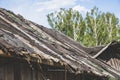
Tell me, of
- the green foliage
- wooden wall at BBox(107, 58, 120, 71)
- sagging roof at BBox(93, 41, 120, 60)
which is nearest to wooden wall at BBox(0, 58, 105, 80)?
sagging roof at BBox(93, 41, 120, 60)

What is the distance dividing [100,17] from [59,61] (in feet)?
131

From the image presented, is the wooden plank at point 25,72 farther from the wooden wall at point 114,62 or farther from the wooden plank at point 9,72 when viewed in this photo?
the wooden wall at point 114,62

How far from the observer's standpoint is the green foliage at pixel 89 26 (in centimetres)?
4525

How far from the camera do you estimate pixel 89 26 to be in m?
47.1

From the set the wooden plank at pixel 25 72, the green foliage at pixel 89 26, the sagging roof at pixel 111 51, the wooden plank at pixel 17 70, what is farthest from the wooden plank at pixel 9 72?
the green foliage at pixel 89 26

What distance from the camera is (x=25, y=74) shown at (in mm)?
8094

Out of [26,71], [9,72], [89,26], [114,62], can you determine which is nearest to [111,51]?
[114,62]

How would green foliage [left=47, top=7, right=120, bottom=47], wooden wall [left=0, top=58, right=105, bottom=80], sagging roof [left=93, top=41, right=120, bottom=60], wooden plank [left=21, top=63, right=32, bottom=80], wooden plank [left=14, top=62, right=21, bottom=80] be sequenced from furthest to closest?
1. green foliage [left=47, top=7, right=120, bottom=47]
2. sagging roof [left=93, top=41, right=120, bottom=60]
3. wooden plank [left=21, top=63, right=32, bottom=80]
4. wooden plank [left=14, top=62, right=21, bottom=80]
5. wooden wall [left=0, top=58, right=105, bottom=80]

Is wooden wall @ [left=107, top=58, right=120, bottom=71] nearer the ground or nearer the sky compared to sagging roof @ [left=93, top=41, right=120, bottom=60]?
nearer the ground

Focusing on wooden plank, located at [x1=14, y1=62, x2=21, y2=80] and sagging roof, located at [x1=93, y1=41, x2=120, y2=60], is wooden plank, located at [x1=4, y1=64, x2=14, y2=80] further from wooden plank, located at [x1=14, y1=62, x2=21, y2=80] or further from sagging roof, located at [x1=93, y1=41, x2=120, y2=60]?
sagging roof, located at [x1=93, y1=41, x2=120, y2=60]

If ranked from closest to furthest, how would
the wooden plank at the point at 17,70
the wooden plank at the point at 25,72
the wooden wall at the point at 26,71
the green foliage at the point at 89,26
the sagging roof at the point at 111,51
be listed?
1. the wooden wall at the point at 26,71
2. the wooden plank at the point at 17,70
3. the wooden plank at the point at 25,72
4. the sagging roof at the point at 111,51
5. the green foliage at the point at 89,26

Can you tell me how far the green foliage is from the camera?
45250 mm

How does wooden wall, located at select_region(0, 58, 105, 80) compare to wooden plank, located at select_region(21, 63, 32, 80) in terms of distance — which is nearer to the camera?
wooden wall, located at select_region(0, 58, 105, 80)

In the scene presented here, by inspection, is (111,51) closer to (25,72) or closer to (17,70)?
(25,72)
